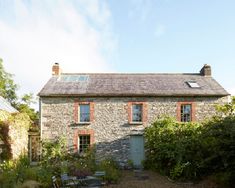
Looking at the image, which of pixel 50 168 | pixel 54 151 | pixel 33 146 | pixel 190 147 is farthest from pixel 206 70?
pixel 33 146

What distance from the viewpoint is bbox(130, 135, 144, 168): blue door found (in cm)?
1566

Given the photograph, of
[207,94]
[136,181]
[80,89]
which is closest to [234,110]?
[207,94]

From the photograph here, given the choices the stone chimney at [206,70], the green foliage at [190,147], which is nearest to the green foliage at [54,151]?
the green foliage at [190,147]

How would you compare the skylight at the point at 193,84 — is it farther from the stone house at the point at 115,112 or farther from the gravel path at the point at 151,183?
the gravel path at the point at 151,183

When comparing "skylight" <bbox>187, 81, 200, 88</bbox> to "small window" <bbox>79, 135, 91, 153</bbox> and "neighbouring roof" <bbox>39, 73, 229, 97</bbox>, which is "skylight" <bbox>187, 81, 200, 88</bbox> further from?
"small window" <bbox>79, 135, 91, 153</bbox>

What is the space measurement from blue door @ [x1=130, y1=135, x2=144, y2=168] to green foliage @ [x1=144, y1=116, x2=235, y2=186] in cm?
51

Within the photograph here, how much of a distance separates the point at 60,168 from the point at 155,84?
938cm

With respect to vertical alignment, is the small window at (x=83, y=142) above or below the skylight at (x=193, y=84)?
below

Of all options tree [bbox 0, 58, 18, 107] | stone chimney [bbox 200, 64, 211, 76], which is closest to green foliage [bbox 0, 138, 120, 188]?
stone chimney [bbox 200, 64, 211, 76]

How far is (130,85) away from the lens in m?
17.1

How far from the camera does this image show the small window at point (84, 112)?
A: 51.9 ft

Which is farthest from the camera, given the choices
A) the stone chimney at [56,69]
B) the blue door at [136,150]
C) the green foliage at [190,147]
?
the stone chimney at [56,69]

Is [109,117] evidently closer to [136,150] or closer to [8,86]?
[136,150]

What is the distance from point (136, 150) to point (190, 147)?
14.2ft
